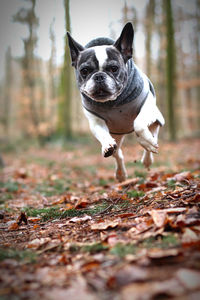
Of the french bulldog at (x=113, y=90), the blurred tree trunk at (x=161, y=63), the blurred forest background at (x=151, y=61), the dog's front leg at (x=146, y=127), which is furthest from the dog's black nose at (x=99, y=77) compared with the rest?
the blurred tree trunk at (x=161, y=63)

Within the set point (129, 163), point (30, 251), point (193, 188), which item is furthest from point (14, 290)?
point (129, 163)

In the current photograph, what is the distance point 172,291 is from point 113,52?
113 inches

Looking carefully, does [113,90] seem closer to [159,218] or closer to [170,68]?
[159,218]

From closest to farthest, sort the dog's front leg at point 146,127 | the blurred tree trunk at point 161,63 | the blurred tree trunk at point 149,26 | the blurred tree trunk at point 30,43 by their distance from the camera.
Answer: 1. the dog's front leg at point 146,127
2. the blurred tree trunk at point 149,26
3. the blurred tree trunk at point 30,43
4. the blurred tree trunk at point 161,63

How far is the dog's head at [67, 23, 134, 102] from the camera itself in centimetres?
340

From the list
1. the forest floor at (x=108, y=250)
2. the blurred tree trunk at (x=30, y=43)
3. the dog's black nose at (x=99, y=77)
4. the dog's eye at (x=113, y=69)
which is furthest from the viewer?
the blurred tree trunk at (x=30, y=43)

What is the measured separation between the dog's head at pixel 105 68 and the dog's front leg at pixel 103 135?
41 cm

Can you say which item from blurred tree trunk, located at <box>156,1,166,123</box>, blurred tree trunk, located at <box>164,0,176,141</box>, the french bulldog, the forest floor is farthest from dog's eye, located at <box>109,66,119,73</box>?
blurred tree trunk, located at <box>156,1,166,123</box>

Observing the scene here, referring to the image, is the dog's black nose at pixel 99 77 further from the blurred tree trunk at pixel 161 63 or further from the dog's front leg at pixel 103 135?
the blurred tree trunk at pixel 161 63

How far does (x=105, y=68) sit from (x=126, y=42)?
49cm

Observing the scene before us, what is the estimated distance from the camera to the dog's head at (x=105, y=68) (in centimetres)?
340

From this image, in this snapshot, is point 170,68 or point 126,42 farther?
point 170,68

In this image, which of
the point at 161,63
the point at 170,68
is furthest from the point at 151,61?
the point at 170,68

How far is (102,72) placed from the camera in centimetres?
343
